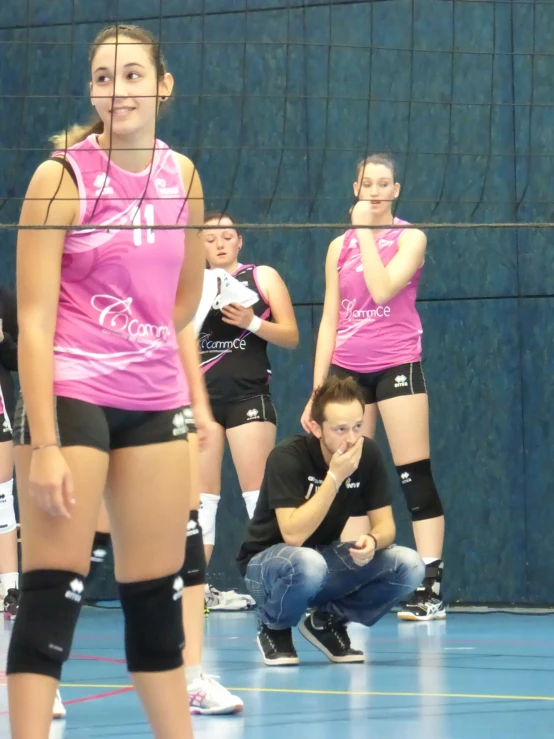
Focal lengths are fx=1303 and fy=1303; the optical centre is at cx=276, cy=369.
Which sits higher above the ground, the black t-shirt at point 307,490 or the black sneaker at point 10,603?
the black t-shirt at point 307,490

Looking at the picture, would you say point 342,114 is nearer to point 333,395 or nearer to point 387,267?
point 387,267

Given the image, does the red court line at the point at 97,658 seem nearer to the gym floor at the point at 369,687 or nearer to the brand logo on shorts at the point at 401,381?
the gym floor at the point at 369,687

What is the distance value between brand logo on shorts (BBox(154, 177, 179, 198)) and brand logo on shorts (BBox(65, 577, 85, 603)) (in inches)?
28.8

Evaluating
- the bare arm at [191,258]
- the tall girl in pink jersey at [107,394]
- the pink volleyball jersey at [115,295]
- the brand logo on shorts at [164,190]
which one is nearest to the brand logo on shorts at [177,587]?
the tall girl in pink jersey at [107,394]

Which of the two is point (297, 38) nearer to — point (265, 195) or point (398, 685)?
point (265, 195)

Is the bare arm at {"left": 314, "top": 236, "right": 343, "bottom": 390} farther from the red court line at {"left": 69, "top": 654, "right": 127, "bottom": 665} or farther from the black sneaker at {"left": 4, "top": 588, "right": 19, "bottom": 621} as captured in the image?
the black sneaker at {"left": 4, "top": 588, "right": 19, "bottom": 621}

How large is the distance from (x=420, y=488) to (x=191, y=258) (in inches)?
122

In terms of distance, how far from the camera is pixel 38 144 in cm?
739

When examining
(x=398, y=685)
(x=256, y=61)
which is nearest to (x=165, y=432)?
(x=398, y=685)

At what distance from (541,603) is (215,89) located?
3188 millimetres

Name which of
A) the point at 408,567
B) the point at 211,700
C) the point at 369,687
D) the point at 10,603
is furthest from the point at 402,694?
the point at 10,603

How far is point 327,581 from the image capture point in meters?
4.32

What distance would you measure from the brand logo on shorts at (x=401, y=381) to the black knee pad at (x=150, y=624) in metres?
3.19

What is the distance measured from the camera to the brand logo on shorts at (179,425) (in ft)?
7.90
